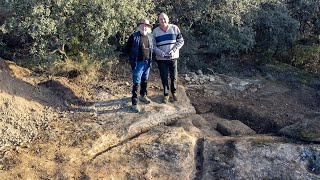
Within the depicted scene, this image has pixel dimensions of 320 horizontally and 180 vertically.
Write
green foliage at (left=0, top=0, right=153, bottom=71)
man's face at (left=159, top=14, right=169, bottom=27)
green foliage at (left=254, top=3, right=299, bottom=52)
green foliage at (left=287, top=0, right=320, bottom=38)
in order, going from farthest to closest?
green foliage at (left=287, top=0, right=320, bottom=38) < green foliage at (left=254, top=3, right=299, bottom=52) < green foliage at (left=0, top=0, right=153, bottom=71) < man's face at (left=159, top=14, right=169, bottom=27)

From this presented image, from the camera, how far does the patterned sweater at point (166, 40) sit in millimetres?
7316

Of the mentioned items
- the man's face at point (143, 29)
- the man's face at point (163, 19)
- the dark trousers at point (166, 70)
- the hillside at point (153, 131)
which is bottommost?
the hillside at point (153, 131)

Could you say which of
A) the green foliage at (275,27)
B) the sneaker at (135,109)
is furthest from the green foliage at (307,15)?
the sneaker at (135,109)

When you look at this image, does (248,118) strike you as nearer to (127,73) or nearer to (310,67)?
(127,73)

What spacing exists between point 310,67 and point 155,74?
14.8 ft

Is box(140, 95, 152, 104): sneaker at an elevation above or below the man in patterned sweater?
below

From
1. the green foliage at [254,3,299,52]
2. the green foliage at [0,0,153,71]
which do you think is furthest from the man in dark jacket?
the green foliage at [254,3,299,52]

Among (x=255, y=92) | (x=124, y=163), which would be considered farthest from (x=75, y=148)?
(x=255, y=92)

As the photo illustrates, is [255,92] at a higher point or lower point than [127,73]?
lower

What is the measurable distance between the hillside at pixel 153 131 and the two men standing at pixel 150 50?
1.75 ft

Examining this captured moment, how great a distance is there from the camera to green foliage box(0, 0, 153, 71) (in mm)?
7262

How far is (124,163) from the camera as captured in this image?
5.87 m

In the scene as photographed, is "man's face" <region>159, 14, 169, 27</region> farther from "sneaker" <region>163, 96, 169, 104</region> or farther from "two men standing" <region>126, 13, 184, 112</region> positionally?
"sneaker" <region>163, 96, 169, 104</region>

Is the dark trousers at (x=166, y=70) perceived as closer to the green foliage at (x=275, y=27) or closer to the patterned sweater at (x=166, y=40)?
the patterned sweater at (x=166, y=40)
